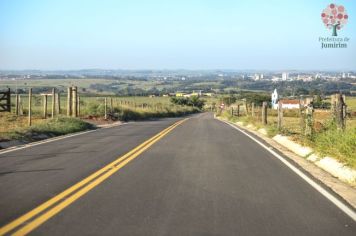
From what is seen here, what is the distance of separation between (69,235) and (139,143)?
11968mm

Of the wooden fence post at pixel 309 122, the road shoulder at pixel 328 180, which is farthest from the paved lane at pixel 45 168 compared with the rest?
the wooden fence post at pixel 309 122

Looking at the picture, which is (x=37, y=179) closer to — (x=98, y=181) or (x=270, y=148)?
(x=98, y=181)

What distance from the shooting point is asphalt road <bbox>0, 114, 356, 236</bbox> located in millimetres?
6719

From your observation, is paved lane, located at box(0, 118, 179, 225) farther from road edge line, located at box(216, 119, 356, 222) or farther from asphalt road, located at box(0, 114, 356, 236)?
road edge line, located at box(216, 119, 356, 222)

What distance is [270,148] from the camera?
1734 cm

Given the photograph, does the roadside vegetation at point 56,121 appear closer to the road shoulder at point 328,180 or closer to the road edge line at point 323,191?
the road shoulder at point 328,180

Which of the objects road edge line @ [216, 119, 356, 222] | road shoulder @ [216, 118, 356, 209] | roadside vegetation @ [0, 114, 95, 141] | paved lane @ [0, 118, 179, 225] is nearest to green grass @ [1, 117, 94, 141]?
roadside vegetation @ [0, 114, 95, 141]

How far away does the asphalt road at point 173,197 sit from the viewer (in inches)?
265

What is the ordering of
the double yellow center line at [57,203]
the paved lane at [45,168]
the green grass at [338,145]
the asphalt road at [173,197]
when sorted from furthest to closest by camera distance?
the green grass at [338,145] → the paved lane at [45,168] → the asphalt road at [173,197] → the double yellow center line at [57,203]

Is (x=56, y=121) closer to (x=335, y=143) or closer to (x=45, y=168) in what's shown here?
(x=45, y=168)

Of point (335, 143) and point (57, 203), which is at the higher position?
point (335, 143)

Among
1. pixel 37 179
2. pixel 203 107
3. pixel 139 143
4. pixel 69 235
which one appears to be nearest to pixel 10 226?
pixel 69 235

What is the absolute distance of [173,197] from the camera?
28.0 ft

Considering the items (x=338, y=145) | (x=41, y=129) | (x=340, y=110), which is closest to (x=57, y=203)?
(x=338, y=145)
